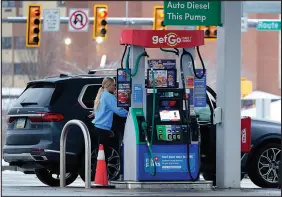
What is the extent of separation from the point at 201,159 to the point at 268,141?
1246mm

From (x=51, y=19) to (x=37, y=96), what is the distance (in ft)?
71.2

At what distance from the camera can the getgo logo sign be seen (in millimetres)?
15102

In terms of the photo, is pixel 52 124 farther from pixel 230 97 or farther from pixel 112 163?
pixel 230 97

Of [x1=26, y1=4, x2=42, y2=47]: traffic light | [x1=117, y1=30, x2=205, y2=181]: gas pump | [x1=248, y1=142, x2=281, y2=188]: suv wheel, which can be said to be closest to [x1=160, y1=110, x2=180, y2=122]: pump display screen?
[x1=117, y1=30, x2=205, y2=181]: gas pump

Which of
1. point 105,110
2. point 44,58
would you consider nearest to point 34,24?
point 105,110

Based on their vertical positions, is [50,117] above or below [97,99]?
below

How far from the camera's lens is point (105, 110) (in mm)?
15789

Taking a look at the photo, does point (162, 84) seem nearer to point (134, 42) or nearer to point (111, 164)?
point (134, 42)

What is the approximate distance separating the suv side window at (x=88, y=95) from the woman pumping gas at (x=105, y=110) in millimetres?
668

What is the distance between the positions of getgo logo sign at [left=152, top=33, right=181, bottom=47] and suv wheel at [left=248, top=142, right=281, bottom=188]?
8.72 ft

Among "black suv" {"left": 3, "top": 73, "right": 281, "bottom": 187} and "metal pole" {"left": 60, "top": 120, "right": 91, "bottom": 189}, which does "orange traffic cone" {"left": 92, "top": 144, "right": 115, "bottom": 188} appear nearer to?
"metal pole" {"left": 60, "top": 120, "right": 91, "bottom": 189}

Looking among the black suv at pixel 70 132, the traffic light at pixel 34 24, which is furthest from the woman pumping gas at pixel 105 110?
the traffic light at pixel 34 24

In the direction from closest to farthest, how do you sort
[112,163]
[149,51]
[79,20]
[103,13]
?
[112,163], [103,13], [79,20], [149,51]

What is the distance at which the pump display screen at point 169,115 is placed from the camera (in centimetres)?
1517
